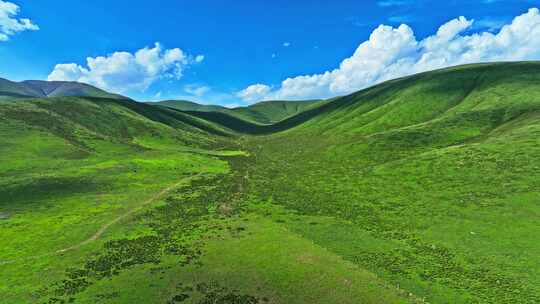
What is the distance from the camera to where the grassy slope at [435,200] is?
36.4 metres

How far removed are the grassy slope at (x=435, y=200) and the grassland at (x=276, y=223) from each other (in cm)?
28

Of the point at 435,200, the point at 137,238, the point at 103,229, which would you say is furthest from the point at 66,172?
the point at 435,200

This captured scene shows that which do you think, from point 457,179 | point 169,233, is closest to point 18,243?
point 169,233

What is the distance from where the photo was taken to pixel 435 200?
61406 millimetres

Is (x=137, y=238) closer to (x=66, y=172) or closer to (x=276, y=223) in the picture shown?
(x=276, y=223)

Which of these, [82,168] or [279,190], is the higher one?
[82,168]

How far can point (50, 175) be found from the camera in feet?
266

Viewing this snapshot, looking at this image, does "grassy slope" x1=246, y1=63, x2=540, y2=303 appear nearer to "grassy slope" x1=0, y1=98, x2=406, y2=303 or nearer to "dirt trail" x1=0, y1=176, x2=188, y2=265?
"grassy slope" x1=0, y1=98, x2=406, y2=303

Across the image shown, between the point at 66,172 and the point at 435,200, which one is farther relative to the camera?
the point at 66,172

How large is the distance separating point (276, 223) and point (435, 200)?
31791mm

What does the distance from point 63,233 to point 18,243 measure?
5.61 metres

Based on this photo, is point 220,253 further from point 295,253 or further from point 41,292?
point 41,292

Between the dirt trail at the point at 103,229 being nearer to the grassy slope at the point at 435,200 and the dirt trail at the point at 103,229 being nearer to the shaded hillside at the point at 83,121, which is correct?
the grassy slope at the point at 435,200

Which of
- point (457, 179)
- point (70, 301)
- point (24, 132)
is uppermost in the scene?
point (24, 132)
